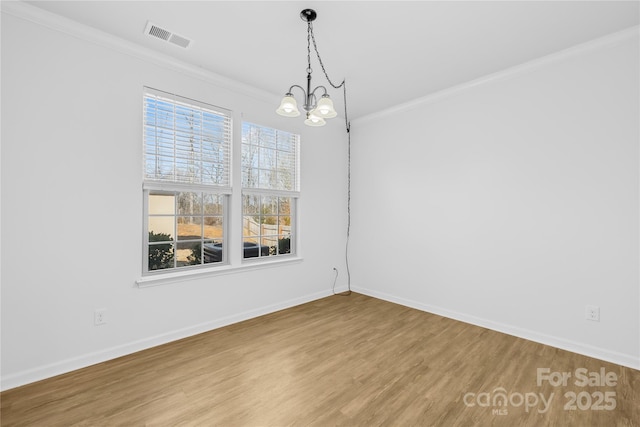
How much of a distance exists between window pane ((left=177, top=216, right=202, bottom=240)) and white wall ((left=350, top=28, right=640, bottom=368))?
265 centimetres

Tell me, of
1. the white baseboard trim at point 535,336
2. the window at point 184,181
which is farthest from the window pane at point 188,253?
the white baseboard trim at point 535,336

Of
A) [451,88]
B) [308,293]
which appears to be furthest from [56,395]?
[451,88]

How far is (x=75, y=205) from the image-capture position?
2.45m

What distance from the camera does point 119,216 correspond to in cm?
268

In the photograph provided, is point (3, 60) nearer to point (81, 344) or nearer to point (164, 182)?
point (164, 182)

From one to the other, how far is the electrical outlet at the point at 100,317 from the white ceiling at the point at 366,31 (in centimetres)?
247

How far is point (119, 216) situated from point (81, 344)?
3.68 ft

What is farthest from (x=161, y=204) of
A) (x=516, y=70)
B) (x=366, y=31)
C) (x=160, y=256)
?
(x=516, y=70)

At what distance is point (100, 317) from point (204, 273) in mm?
954

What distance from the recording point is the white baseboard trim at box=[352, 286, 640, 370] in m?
2.56

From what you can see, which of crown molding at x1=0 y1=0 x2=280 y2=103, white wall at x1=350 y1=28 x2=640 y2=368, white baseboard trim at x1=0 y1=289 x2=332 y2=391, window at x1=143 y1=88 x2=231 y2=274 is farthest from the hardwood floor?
crown molding at x1=0 y1=0 x2=280 y2=103

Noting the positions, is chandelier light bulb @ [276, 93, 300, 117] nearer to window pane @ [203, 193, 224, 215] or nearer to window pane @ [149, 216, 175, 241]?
window pane @ [203, 193, 224, 215]

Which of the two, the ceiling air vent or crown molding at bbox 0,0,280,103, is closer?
crown molding at bbox 0,0,280,103

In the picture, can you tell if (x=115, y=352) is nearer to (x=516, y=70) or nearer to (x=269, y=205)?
(x=269, y=205)
